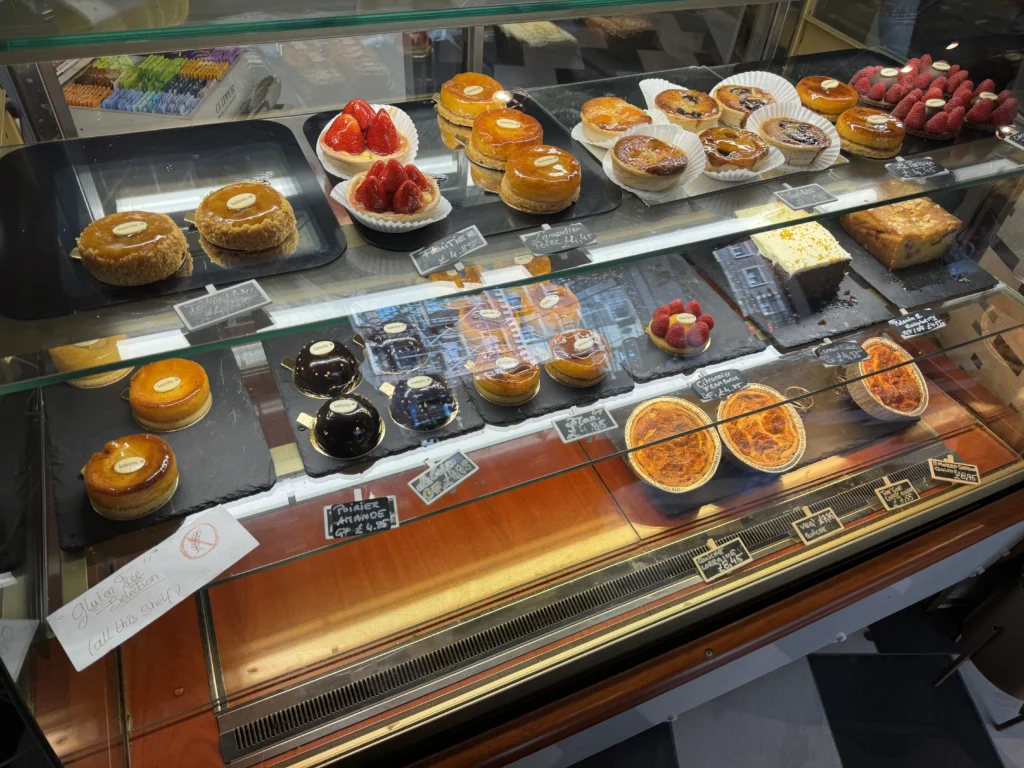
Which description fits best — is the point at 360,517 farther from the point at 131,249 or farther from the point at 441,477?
the point at 131,249

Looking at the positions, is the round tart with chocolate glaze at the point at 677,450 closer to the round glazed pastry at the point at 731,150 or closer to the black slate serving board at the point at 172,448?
the round glazed pastry at the point at 731,150

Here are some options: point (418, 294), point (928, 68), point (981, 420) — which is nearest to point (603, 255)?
point (418, 294)

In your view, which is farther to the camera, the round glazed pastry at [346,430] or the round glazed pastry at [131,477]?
the round glazed pastry at [346,430]

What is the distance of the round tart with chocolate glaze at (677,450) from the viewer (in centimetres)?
226

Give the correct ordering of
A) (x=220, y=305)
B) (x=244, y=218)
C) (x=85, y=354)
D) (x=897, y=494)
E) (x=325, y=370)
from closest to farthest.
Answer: (x=85, y=354) → (x=220, y=305) → (x=244, y=218) → (x=325, y=370) → (x=897, y=494)

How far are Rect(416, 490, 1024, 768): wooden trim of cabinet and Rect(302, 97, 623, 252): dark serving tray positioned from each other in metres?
1.33

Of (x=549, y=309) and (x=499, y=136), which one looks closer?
(x=499, y=136)

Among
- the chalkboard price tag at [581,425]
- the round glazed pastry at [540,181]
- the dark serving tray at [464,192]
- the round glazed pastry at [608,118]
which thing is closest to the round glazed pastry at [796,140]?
the round glazed pastry at [608,118]

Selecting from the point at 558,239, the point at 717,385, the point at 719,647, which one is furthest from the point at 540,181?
the point at 719,647

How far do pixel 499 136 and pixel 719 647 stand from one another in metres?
1.62

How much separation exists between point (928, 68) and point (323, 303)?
217 cm

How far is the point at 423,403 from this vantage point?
2.02 metres

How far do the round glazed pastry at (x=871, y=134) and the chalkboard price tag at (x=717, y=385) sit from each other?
2.45ft

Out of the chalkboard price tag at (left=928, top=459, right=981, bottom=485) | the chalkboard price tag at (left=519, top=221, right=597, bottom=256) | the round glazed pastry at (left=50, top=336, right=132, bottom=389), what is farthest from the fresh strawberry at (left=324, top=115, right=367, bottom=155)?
the chalkboard price tag at (left=928, top=459, right=981, bottom=485)
